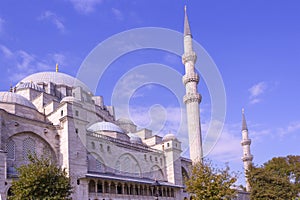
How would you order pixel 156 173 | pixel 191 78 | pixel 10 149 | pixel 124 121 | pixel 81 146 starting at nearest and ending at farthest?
pixel 10 149 → pixel 81 146 → pixel 156 173 → pixel 191 78 → pixel 124 121

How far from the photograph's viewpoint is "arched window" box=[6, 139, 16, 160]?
2170 centimetres

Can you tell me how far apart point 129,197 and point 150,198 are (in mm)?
2723

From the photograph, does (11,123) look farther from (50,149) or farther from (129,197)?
(129,197)

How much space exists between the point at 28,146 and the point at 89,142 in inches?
203

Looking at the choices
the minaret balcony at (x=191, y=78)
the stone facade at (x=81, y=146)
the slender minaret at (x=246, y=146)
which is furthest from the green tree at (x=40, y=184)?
the slender minaret at (x=246, y=146)

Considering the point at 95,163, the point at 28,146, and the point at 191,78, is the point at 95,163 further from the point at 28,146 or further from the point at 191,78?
the point at 191,78

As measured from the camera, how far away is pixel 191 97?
117ft

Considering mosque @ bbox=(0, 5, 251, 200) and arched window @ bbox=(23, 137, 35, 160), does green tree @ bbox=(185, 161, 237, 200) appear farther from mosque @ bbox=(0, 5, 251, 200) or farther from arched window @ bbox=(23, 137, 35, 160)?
arched window @ bbox=(23, 137, 35, 160)

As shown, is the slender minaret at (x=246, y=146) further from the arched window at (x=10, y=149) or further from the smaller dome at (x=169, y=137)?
the arched window at (x=10, y=149)

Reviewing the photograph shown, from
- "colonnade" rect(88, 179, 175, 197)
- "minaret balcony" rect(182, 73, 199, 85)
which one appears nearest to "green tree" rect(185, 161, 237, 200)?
"colonnade" rect(88, 179, 175, 197)

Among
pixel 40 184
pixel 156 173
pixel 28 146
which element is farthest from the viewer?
pixel 156 173

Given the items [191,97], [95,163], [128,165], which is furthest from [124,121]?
[95,163]

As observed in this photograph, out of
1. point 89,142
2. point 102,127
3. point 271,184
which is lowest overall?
point 271,184

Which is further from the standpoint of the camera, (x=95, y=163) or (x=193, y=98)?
(x=193, y=98)
